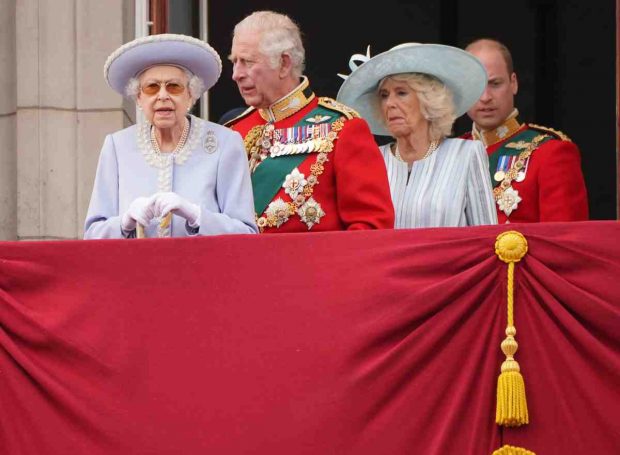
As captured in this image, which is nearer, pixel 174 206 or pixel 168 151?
pixel 174 206

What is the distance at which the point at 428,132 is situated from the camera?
25.9ft

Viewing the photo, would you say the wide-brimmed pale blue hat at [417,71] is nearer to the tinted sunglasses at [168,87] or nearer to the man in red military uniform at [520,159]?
the man in red military uniform at [520,159]

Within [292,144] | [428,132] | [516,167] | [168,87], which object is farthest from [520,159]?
[168,87]

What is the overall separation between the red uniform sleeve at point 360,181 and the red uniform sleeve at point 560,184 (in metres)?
1.13

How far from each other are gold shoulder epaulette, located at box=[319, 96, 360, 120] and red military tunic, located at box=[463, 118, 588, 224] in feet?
3.50

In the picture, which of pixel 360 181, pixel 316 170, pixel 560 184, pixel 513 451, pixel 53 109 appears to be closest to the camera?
pixel 513 451

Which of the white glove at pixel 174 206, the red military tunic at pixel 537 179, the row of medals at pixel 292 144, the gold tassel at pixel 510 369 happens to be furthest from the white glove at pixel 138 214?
the red military tunic at pixel 537 179

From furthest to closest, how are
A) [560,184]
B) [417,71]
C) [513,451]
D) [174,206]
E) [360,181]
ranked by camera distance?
Answer: [560,184] < [417,71] < [360,181] < [174,206] < [513,451]

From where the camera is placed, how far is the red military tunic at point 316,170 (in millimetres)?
7543

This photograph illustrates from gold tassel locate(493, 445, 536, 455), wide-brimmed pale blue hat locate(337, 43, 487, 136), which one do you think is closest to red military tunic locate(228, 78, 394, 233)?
wide-brimmed pale blue hat locate(337, 43, 487, 136)

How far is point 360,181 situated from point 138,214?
1.00 metres

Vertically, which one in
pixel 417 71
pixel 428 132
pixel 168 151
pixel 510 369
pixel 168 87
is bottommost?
pixel 510 369

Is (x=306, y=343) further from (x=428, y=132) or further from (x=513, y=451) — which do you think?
(x=428, y=132)

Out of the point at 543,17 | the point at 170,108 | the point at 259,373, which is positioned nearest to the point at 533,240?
the point at 259,373
